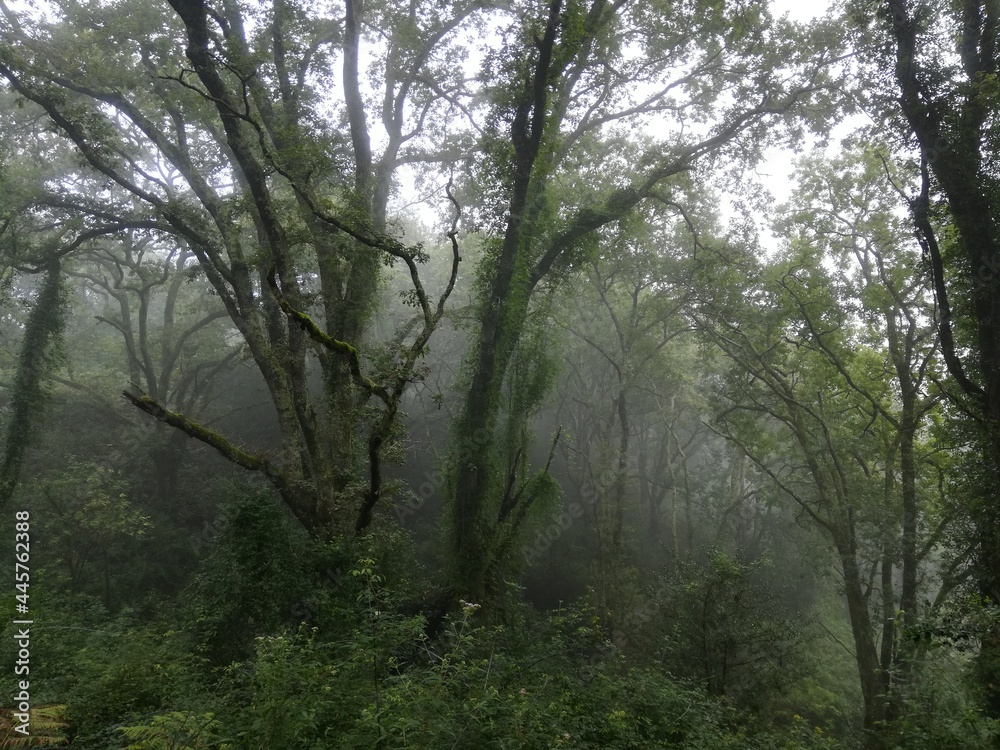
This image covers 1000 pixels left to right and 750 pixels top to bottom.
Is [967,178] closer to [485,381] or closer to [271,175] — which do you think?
[485,381]

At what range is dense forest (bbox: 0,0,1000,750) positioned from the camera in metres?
5.70

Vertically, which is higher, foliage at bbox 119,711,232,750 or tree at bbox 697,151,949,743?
tree at bbox 697,151,949,743

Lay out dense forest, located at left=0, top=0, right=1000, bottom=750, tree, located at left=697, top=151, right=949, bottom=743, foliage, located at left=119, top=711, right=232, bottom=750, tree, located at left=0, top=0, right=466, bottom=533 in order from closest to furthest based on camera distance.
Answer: foliage, located at left=119, top=711, right=232, bottom=750 < dense forest, located at left=0, top=0, right=1000, bottom=750 < tree, located at left=0, top=0, right=466, bottom=533 < tree, located at left=697, top=151, right=949, bottom=743

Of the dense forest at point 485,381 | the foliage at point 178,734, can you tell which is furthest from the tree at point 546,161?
the foliage at point 178,734

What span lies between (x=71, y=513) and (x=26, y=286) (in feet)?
95.0

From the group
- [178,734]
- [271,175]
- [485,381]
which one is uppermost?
[271,175]

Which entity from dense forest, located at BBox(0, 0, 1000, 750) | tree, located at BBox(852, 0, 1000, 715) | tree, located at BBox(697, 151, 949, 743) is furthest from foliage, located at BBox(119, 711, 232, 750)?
tree, located at BBox(697, 151, 949, 743)

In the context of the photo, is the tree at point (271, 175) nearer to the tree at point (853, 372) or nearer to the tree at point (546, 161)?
the tree at point (546, 161)

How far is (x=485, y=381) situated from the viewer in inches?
358

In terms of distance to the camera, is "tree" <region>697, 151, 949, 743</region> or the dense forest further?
"tree" <region>697, 151, 949, 743</region>

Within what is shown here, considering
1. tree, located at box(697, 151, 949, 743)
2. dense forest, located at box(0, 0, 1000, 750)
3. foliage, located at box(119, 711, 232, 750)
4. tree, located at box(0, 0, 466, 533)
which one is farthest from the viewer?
tree, located at box(697, 151, 949, 743)

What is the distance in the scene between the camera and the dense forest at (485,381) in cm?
570

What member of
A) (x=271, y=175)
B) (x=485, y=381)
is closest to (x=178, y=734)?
(x=485, y=381)

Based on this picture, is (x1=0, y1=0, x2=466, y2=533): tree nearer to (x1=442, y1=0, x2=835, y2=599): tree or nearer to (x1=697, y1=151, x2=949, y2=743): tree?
(x1=442, y1=0, x2=835, y2=599): tree
